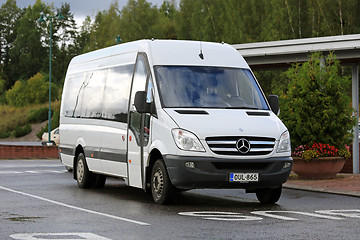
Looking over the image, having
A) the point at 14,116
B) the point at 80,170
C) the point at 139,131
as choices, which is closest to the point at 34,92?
the point at 14,116

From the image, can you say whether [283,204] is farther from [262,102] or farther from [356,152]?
[356,152]

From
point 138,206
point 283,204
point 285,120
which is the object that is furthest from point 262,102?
point 285,120

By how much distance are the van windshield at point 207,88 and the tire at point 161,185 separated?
0.98 metres

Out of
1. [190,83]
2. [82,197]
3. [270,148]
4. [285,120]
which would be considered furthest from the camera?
[285,120]

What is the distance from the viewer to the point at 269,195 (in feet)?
45.6

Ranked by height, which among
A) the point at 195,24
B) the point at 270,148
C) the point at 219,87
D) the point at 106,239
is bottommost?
the point at 106,239

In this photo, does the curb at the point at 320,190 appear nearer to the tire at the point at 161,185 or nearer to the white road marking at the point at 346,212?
the white road marking at the point at 346,212

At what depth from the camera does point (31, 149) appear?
3847 cm

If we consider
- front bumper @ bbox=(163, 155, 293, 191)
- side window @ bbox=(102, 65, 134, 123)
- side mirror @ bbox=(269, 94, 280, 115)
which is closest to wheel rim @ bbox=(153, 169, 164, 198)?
front bumper @ bbox=(163, 155, 293, 191)

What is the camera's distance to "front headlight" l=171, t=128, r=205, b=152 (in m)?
12.7

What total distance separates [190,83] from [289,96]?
19.5ft

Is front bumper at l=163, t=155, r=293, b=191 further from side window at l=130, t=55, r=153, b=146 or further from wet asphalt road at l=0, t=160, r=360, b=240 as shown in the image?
side window at l=130, t=55, r=153, b=146

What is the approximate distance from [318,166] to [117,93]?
565 centimetres

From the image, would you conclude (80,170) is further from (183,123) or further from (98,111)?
(183,123)
